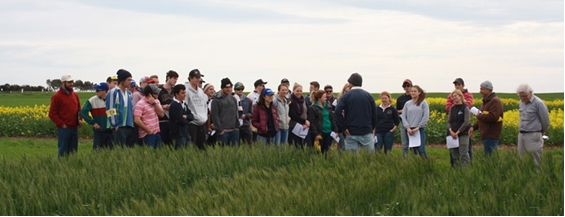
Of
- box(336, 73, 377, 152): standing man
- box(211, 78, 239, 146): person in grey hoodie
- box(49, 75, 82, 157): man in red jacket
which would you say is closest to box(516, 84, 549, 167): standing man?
box(336, 73, 377, 152): standing man

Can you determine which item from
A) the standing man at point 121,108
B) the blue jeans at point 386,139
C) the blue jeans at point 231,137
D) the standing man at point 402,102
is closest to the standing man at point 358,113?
the standing man at point 402,102

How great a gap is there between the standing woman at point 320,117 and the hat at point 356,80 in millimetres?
2313

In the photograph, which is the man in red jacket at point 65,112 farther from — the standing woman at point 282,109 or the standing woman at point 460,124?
the standing woman at point 460,124

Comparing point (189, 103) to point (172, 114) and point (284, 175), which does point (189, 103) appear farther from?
point (284, 175)

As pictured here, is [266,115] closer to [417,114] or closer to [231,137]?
[231,137]

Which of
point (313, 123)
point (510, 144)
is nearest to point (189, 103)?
point (313, 123)

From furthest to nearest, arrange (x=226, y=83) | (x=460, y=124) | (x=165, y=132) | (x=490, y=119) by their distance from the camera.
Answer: (x=165, y=132)
(x=226, y=83)
(x=460, y=124)
(x=490, y=119)

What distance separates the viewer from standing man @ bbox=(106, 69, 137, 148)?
12.6m

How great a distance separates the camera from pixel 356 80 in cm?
1225

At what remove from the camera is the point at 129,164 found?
1040cm

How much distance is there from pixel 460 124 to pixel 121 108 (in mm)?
5871

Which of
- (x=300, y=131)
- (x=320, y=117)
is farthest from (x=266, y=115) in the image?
(x=320, y=117)

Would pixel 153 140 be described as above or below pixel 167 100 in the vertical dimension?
below

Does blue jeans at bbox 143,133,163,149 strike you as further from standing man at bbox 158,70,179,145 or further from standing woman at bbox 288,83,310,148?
standing woman at bbox 288,83,310,148
